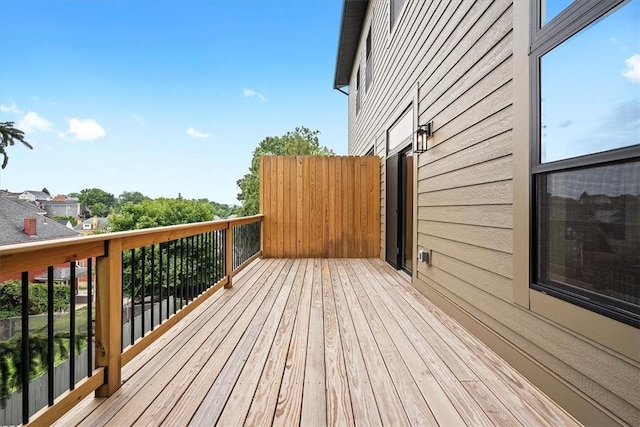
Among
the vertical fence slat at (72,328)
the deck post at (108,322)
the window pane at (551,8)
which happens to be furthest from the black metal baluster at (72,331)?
the window pane at (551,8)

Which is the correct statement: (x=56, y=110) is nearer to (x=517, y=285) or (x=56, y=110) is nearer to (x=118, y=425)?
(x=118, y=425)

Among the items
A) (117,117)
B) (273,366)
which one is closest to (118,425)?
(273,366)

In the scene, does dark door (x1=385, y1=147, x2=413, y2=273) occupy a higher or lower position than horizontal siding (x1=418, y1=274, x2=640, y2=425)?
higher

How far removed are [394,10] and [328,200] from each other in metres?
3.12

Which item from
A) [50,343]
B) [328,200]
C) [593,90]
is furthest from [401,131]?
[50,343]

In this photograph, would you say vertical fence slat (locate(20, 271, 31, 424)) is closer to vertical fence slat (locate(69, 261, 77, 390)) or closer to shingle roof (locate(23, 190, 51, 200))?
vertical fence slat (locate(69, 261, 77, 390))

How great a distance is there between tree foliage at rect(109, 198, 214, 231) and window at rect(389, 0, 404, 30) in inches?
301

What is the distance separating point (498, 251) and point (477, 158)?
0.69 m

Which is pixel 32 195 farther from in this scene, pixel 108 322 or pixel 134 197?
pixel 134 197

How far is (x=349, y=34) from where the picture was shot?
802 cm

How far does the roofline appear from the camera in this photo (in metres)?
7.02

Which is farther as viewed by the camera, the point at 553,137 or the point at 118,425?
the point at 553,137

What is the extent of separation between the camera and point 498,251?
2.02 meters

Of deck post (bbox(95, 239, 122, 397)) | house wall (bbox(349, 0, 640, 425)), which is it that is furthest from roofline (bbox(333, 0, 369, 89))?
deck post (bbox(95, 239, 122, 397))
